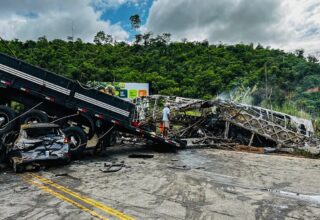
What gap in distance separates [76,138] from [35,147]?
2.29m

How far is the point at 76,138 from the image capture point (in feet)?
37.9

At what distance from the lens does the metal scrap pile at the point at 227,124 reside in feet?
50.1

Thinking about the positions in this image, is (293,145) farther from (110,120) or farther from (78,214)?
(78,214)

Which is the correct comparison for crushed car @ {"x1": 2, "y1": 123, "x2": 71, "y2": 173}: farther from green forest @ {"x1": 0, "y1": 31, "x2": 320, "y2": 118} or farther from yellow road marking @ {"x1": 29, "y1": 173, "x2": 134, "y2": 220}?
green forest @ {"x1": 0, "y1": 31, "x2": 320, "y2": 118}

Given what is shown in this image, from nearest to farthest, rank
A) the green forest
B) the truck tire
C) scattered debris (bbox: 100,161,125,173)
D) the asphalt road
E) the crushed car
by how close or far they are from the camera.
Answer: the asphalt road, the crushed car, scattered debris (bbox: 100,161,125,173), the truck tire, the green forest

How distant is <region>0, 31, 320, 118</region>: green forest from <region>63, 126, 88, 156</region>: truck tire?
100 ft

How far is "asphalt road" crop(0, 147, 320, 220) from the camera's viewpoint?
5645 millimetres

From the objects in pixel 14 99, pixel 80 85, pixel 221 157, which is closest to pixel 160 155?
pixel 221 157

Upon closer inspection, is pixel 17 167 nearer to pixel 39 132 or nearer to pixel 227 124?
pixel 39 132

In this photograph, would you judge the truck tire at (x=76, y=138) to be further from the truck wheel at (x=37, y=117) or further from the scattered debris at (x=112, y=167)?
the scattered debris at (x=112, y=167)

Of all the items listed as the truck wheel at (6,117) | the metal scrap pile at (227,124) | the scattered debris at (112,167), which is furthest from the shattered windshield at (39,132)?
the metal scrap pile at (227,124)

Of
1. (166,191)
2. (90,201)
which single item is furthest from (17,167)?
(166,191)

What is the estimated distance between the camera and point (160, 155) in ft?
42.7

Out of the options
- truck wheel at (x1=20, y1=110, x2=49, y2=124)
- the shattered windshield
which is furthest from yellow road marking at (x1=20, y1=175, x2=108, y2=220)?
truck wheel at (x1=20, y1=110, x2=49, y2=124)
